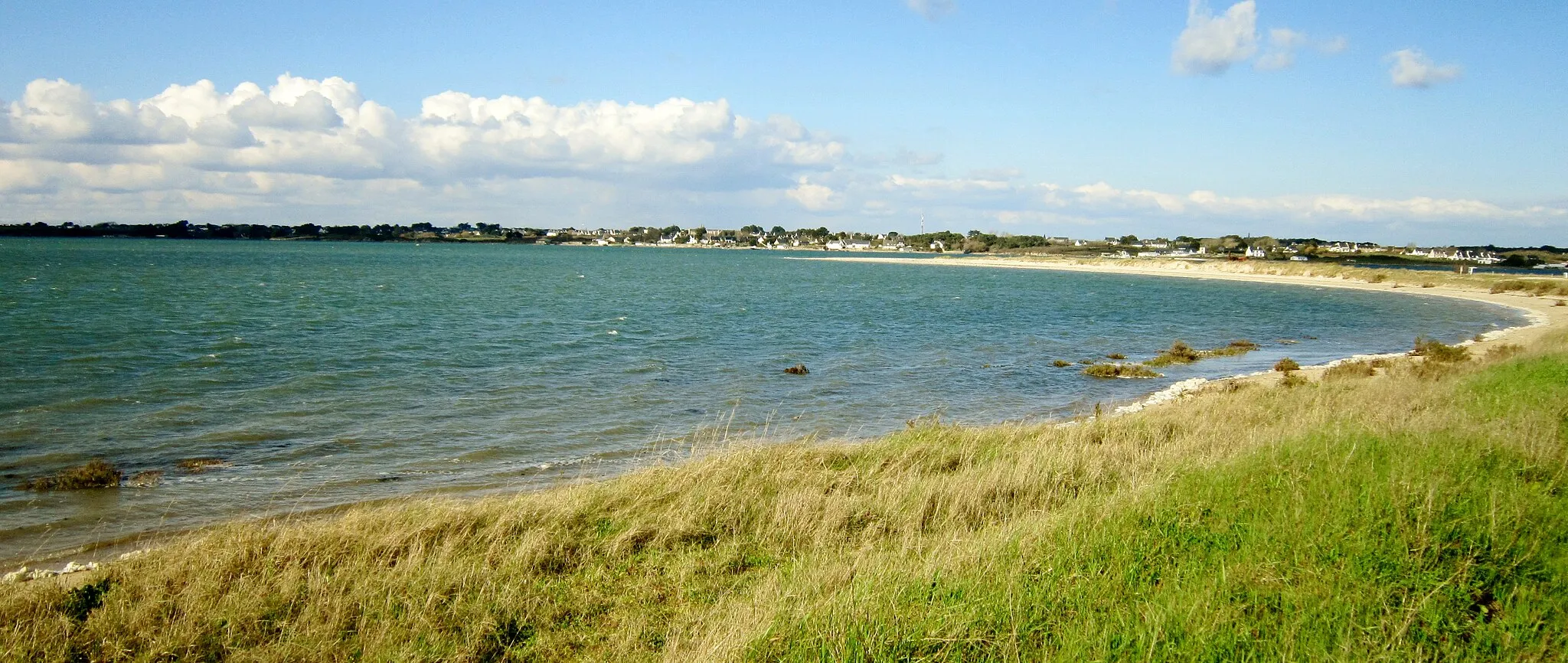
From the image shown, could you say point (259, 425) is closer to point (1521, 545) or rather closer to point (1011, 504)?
point (1011, 504)

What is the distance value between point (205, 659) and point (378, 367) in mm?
23502

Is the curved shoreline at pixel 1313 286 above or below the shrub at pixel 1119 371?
above

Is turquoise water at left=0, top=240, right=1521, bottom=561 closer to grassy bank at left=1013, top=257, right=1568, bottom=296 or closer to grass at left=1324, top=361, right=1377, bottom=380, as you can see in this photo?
grass at left=1324, top=361, right=1377, bottom=380

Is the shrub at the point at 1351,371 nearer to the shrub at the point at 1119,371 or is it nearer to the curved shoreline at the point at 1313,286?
the curved shoreline at the point at 1313,286

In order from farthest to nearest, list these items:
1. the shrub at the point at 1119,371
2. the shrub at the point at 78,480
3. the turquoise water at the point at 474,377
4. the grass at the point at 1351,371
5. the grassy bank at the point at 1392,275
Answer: the grassy bank at the point at 1392,275, the shrub at the point at 1119,371, the grass at the point at 1351,371, the turquoise water at the point at 474,377, the shrub at the point at 78,480

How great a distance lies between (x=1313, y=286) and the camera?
107 meters

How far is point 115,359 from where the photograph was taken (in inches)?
1075

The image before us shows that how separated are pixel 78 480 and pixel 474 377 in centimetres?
1321

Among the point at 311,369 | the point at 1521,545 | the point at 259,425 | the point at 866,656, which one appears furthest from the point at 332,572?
the point at 311,369

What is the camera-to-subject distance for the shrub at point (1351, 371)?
23.0 m

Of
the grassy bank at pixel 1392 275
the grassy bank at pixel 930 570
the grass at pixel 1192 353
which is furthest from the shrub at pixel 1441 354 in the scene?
the grassy bank at pixel 1392 275

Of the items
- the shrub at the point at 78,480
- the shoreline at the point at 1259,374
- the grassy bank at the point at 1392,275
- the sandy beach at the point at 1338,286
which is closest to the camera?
the shoreline at the point at 1259,374

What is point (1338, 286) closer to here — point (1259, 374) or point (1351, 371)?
point (1259, 374)

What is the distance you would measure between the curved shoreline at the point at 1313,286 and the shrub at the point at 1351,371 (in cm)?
77
